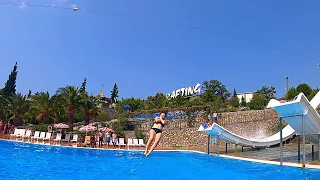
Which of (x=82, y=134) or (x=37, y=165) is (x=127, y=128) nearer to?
(x=82, y=134)

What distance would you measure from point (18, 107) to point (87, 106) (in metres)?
8.55

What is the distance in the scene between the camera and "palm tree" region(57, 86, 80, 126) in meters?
26.6

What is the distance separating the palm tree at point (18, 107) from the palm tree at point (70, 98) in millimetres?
5931

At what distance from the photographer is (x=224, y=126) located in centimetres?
2367

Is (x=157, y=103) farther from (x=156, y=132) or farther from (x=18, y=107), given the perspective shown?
(x=156, y=132)

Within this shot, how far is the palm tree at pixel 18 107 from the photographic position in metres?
29.8

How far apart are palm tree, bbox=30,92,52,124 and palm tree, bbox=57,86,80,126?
1.89 metres

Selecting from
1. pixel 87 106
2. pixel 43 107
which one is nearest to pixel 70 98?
pixel 87 106

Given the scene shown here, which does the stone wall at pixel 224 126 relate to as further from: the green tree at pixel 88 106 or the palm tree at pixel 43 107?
the palm tree at pixel 43 107

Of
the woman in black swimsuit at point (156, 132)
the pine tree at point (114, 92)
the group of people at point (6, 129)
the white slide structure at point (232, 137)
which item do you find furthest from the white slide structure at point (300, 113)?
the pine tree at point (114, 92)

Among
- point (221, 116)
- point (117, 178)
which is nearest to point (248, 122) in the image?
point (221, 116)

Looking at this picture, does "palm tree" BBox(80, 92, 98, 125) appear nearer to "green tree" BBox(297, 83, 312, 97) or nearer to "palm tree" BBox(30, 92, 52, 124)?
"palm tree" BBox(30, 92, 52, 124)

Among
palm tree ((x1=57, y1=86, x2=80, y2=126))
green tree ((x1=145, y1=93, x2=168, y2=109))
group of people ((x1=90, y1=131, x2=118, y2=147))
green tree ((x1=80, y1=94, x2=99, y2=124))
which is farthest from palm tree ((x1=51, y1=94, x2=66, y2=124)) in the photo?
green tree ((x1=145, y1=93, x2=168, y2=109))

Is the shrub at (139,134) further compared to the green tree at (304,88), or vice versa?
the green tree at (304,88)
